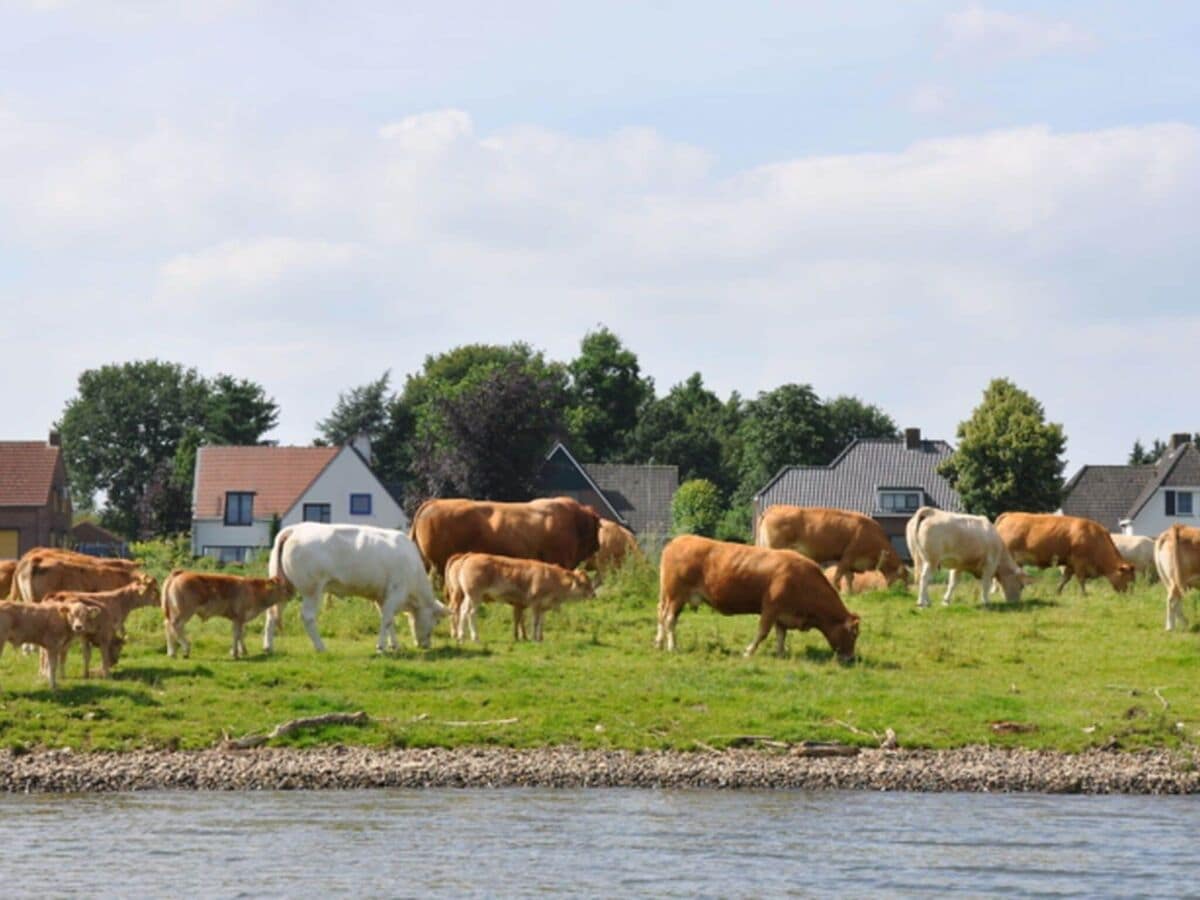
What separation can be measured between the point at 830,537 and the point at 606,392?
251 feet

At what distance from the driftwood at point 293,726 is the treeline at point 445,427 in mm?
51911

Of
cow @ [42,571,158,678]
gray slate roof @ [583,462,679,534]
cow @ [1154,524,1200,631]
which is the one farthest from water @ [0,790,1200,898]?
gray slate roof @ [583,462,679,534]

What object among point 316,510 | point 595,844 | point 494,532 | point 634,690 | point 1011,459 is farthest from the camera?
point 316,510

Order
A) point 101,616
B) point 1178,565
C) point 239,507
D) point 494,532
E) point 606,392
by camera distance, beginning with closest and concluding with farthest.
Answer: point 101,616 → point 1178,565 → point 494,532 → point 239,507 → point 606,392

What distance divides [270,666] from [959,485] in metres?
49.6

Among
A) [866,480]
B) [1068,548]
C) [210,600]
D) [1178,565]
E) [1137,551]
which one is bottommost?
[210,600]

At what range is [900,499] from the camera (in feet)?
276

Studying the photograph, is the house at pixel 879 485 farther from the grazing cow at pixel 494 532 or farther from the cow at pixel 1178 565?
the cow at pixel 1178 565

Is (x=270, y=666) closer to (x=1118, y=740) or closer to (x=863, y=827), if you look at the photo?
(x=863, y=827)

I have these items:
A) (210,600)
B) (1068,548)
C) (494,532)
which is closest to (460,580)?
(210,600)

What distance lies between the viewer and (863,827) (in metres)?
19.7

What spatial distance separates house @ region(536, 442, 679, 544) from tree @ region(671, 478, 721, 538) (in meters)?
0.98

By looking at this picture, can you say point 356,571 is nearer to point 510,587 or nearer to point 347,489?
point 510,587

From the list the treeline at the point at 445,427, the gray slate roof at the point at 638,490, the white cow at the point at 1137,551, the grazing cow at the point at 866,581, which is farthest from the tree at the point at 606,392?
the grazing cow at the point at 866,581
